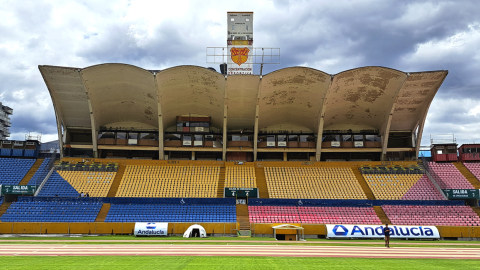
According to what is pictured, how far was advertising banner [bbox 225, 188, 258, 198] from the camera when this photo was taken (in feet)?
121

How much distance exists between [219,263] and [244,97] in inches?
1143

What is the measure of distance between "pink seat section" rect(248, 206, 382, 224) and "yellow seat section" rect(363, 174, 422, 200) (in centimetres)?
447

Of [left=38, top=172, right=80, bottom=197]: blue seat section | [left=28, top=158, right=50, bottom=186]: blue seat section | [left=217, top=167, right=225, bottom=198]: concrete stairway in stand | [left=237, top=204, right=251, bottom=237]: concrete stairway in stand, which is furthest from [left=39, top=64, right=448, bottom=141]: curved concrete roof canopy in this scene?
[left=237, top=204, right=251, bottom=237]: concrete stairway in stand

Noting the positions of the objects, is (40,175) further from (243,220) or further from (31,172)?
(243,220)

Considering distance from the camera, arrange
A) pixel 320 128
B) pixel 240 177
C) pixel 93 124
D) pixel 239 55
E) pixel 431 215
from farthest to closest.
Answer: pixel 320 128 → pixel 93 124 → pixel 240 177 → pixel 239 55 → pixel 431 215

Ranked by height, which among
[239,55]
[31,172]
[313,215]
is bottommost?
[313,215]

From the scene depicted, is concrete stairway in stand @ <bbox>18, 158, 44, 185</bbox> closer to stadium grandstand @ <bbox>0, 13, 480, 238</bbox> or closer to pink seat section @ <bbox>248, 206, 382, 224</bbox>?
stadium grandstand @ <bbox>0, 13, 480, 238</bbox>

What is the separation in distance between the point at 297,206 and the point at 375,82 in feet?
56.3

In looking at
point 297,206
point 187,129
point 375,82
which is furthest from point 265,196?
point 375,82

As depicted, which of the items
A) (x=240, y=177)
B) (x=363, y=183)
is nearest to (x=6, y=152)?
(x=240, y=177)

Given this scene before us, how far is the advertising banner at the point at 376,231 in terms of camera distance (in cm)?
2744

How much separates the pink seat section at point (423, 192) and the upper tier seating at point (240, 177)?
17.0 meters

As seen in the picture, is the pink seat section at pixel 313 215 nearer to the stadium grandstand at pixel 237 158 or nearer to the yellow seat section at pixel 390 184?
the stadium grandstand at pixel 237 158

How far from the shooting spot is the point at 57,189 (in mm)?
37188
